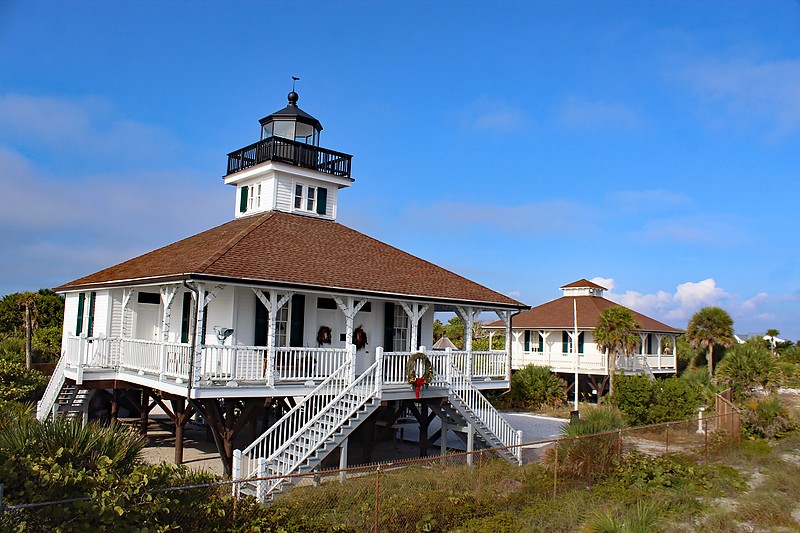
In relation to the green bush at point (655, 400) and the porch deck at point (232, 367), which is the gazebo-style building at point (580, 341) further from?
the porch deck at point (232, 367)

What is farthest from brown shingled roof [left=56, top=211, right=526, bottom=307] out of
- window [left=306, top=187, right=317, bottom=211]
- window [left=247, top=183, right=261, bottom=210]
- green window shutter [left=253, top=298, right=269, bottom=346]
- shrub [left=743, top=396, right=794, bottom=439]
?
shrub [left=743, top=396, right=794, bottom=439]

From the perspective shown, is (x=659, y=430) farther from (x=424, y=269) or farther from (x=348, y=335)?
(x=348, y=335)

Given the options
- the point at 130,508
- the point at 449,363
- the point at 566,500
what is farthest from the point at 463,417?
the point at 130,508

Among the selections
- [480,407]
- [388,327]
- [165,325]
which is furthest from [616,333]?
[165,325]

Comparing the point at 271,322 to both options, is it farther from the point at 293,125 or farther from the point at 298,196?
the point at 293,125

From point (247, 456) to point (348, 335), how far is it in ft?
14.3

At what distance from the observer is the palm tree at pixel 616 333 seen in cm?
3262

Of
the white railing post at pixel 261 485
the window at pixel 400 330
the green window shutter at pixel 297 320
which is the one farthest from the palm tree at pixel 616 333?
the white railing post at pixel 261 485

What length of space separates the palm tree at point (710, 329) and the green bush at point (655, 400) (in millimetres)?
14896

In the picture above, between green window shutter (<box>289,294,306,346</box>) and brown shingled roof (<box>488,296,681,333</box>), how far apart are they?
21.0 m

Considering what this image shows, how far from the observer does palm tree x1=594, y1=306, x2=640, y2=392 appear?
32.6 m

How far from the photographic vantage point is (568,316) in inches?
1507

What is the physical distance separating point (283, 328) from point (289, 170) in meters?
6.58

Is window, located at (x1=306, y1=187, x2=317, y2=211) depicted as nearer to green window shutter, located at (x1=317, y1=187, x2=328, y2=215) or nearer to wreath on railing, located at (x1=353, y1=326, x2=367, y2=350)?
green window shutter, located at (x1=317, y1=187, x2=328, y2=215)
